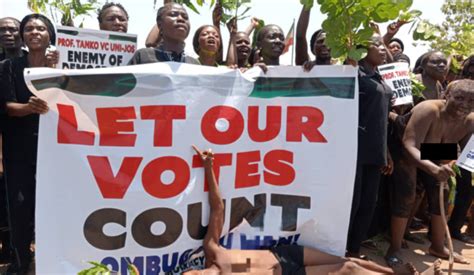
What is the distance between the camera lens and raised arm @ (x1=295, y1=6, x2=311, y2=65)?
430 centimetres

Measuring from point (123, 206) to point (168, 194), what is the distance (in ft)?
1.00

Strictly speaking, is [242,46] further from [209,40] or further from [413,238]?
[413,238]

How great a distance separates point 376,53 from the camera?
406 cm

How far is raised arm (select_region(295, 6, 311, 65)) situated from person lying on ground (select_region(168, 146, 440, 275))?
146 cm

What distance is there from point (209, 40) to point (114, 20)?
0.88 meters

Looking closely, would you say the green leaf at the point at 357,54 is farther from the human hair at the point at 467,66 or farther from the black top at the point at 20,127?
the human hair at the point at 467,66

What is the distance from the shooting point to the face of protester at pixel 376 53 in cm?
405

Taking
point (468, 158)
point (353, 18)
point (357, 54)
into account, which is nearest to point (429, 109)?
point (468, 158)

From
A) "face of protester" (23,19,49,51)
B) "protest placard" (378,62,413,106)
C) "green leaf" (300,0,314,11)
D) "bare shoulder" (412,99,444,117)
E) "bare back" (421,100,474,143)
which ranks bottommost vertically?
"bare back" (421,100,474,143)

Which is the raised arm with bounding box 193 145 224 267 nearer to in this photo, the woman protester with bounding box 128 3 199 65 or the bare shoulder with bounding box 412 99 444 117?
the woman protester with bounding box 128 3 199 65

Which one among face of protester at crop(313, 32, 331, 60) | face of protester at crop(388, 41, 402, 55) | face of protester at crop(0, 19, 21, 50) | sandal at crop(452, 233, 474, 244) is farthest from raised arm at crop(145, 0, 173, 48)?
sandal at crop(452, 233, 474, 244)

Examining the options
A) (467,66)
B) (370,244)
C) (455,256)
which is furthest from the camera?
(467,66)

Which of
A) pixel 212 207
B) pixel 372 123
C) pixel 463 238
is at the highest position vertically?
pixel 372 123

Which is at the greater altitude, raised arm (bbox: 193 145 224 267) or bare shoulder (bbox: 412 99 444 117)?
bare shoulder (bbox: 412 99 444 117)
